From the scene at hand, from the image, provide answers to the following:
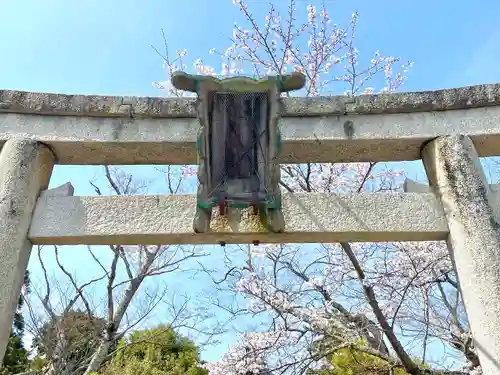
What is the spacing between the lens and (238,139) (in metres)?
3.02

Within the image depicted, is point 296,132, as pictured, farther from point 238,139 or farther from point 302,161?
point 238,139

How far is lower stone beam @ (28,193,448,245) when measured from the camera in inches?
132

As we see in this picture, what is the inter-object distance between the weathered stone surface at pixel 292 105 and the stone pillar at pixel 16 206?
1.20 ft

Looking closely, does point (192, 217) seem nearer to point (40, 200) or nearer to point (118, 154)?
point (118, 154)

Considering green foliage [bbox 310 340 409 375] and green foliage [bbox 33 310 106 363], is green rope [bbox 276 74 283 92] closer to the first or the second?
green foliage [bbox 310 340 409 375]

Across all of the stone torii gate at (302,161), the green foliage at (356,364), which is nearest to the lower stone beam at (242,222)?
the stone torii gate at (302,161)

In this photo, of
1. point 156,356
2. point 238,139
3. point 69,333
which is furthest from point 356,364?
point 156,356

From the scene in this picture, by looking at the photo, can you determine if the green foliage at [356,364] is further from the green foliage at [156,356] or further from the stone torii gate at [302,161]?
the green foliage at [156,356]

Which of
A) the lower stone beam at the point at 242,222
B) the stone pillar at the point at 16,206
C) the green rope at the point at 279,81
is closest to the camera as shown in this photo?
the green rope at the point at 279,81

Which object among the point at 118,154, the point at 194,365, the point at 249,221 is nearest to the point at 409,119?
the point at 249,221

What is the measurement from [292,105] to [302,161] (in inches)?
19.3

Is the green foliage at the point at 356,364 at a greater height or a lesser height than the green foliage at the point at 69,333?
lesser

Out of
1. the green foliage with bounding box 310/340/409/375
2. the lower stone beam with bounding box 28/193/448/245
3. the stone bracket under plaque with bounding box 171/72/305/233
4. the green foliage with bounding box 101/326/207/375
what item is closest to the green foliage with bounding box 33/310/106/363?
the green foliage with bounding box 101/326/207/375

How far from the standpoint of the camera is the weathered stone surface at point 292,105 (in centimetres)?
378
